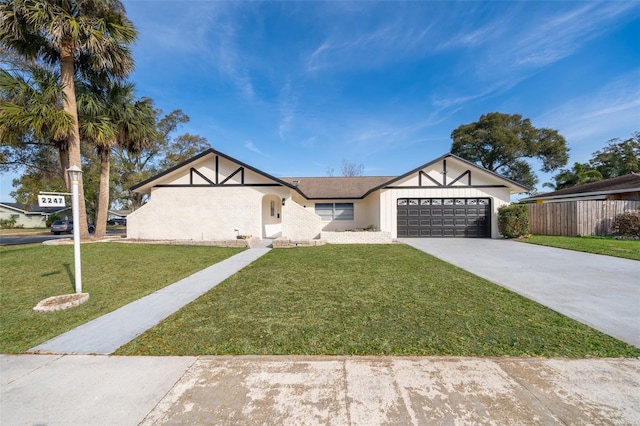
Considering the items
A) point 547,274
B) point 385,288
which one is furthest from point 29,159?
point 547,274

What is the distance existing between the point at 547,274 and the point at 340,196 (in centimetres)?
1309

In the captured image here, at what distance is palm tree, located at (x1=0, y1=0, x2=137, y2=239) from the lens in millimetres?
10453

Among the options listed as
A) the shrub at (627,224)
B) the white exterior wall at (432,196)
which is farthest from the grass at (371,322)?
the shrub at (627,224)

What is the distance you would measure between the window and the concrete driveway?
915 cm

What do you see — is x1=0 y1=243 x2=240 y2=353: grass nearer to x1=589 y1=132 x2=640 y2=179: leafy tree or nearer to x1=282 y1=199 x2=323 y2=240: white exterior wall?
x1=282 y1=199 x2=323 y2=240: white exterior wall

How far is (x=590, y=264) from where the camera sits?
25.1 feet

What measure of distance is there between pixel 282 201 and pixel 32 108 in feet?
37.8

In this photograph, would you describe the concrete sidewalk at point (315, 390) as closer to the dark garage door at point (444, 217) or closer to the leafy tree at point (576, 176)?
the dark garage door at point (444, 217)

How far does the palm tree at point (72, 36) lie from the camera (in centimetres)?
1045

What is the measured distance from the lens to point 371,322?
3.82 m

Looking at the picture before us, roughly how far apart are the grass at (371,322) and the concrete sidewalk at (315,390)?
9.4 inches

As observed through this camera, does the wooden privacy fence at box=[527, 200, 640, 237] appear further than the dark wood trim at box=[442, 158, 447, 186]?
No

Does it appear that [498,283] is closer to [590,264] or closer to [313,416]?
[590,264]

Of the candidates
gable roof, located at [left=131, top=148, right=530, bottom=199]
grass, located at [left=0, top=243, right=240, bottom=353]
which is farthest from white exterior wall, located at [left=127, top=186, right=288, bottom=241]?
grass, located at [left=0, top=243, right=240, bottom=353]
